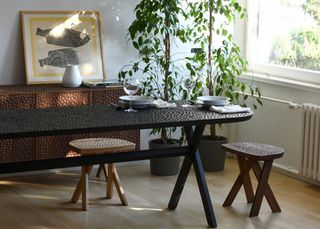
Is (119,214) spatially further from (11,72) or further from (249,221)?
(11,72)

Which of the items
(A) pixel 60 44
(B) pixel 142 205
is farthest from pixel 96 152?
(A) pixel 60 44

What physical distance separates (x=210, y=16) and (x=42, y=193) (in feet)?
6.97

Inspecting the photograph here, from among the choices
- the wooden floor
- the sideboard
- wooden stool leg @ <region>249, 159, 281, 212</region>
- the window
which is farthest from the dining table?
the window

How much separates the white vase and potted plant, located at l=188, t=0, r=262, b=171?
98cm

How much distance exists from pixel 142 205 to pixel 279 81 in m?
1.78

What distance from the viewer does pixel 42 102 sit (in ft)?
17.9

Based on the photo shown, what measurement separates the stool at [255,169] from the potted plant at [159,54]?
104 centimetres

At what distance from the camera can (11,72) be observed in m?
5.71

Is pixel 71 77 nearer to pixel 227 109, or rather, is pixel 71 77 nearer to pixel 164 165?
pixel 164 165

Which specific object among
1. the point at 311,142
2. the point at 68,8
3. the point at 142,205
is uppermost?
the point at 68,8

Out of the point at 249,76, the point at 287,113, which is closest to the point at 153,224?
the point at 287,113

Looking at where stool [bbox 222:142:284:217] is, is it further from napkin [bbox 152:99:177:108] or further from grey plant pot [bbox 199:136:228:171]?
grey plant pot [bbox 199:136:228:171]

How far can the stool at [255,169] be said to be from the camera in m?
4.68

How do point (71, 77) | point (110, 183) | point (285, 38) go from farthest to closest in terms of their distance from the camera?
point (285, 38)
point (71, 77)
point (110, 183)
